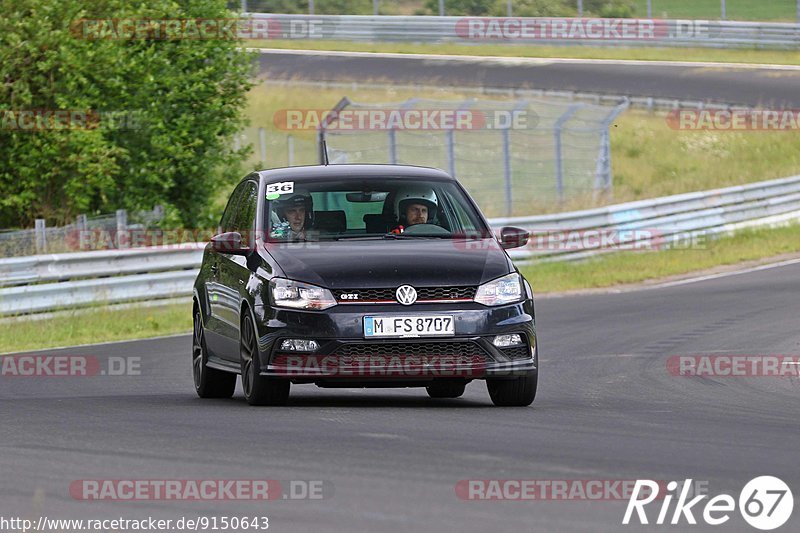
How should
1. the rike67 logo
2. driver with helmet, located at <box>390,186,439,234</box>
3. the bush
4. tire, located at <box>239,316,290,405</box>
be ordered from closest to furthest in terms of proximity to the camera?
the rike67 logo
tire, located at <box>239,316,290,405</box>
driver with helmet, located at <box>390,186,439,234</box>
the bush

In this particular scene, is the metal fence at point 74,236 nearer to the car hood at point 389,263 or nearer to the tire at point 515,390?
the car hood at point 389,263

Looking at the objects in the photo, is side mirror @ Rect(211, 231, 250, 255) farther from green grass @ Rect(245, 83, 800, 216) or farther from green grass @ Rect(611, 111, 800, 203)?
green grass @ Rect(611, 111, 800, 203)

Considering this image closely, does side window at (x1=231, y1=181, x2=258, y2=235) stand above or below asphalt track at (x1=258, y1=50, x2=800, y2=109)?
above

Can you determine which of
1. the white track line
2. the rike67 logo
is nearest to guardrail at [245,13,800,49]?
the white track line

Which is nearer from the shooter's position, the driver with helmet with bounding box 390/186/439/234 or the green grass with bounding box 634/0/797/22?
the driver with helmet with bounding box 390/186/439/234

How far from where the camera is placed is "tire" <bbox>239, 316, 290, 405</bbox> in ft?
32.5

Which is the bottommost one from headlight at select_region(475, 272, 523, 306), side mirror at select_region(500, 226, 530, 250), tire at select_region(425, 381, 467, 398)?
tire at select_region(425, 381, 467, 398)

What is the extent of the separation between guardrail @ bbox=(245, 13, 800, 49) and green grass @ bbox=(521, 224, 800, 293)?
63.3ft

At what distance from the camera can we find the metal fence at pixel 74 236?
20688mm

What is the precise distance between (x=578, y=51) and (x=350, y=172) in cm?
3818

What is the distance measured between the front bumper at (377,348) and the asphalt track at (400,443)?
255 millimetres

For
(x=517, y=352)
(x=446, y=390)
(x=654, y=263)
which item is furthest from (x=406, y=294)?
(x=654, y=263)

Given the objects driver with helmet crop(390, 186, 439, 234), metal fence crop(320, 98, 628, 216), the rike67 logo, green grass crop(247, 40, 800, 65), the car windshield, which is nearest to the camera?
the rike67 logo

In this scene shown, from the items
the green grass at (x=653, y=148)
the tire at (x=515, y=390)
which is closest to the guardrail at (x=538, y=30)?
the green grass at (x=653, y=148)
